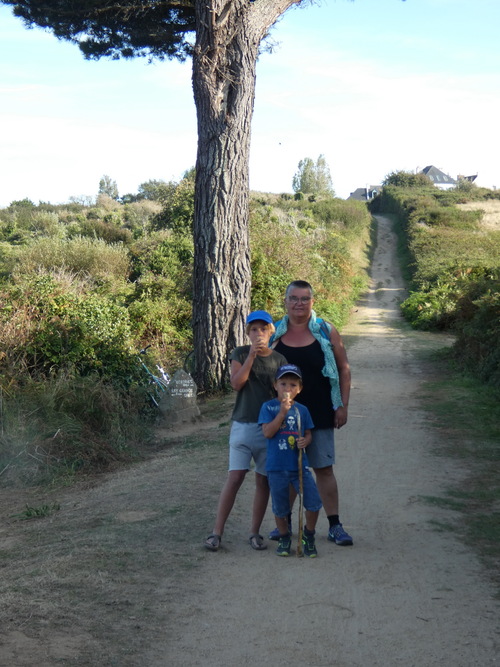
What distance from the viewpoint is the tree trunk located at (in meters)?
13.1

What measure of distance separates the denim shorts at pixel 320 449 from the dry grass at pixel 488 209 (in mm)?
43484

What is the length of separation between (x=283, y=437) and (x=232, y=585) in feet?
3.54

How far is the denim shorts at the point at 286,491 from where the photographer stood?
539cm

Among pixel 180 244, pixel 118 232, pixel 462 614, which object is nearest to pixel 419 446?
pixel 462 614

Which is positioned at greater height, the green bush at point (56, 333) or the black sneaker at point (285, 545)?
the green bush at point (56, 333)

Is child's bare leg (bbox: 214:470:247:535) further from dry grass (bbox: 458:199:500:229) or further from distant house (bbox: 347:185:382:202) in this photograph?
distant house (bbox: 347:185:382:202)

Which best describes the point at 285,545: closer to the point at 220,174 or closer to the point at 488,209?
the point at 220,174

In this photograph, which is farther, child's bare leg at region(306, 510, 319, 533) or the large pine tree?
the large pine tree

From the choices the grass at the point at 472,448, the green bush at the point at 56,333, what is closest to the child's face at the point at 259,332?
the grass at the point at 472,448

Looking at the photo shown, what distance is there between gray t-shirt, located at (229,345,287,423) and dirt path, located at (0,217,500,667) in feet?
3.48

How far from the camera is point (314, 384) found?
18.3 feet

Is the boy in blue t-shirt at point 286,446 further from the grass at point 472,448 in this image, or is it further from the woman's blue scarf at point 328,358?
the grass at point 472,448

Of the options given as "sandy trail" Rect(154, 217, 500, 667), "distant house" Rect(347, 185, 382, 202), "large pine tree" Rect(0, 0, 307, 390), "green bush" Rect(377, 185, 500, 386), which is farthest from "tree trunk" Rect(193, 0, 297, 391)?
"distant house" Rect(347, 185, 382, 202)

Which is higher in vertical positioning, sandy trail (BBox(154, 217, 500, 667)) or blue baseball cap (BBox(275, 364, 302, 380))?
blue baseball cap (BBox(275, 364, 302, 380))
